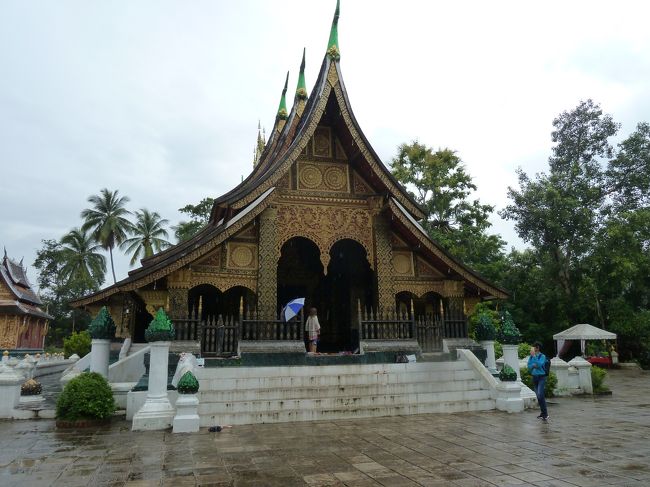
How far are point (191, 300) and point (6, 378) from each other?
4.63 m

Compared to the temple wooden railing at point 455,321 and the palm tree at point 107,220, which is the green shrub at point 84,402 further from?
the palm tree at point 107,220

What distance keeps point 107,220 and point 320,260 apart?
32.2 meters

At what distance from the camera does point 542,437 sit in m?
6.25

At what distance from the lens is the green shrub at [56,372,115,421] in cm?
732

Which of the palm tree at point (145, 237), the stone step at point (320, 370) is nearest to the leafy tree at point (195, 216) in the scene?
the palm tree at point (145, 237)

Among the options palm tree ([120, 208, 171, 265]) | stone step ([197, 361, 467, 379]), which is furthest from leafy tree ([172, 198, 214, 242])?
stone step ([197, 361, 467, 379])

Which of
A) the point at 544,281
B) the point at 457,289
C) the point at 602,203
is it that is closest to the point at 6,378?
the point at 457,289

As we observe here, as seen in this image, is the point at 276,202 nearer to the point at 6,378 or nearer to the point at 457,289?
the point at 457,289

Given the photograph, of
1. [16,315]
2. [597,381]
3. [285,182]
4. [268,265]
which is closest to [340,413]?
[268,265]

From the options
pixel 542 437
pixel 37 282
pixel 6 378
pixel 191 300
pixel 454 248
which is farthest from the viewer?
pixel 37 282

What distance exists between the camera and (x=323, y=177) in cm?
1161

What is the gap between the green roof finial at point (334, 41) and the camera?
1164 cm

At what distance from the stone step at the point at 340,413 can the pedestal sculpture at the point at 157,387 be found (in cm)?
61

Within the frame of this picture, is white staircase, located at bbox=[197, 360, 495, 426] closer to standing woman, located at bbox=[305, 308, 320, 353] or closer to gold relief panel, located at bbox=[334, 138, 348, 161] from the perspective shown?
standing woman, located at bbox=[305, 308, 320, 353]
